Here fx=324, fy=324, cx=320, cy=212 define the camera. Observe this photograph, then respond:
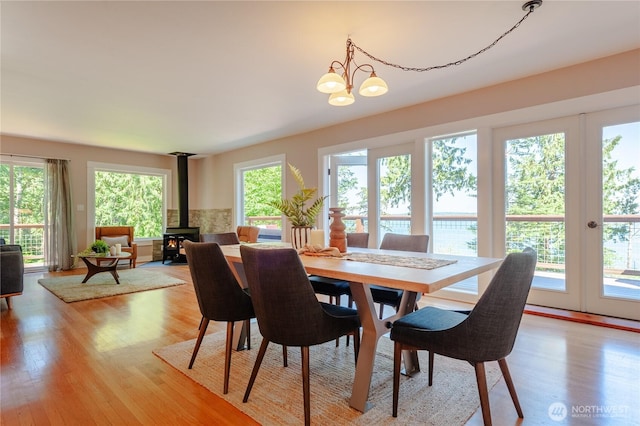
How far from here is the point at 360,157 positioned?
478 cm

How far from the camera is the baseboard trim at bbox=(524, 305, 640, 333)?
108 inches

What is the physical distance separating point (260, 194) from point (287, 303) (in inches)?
211

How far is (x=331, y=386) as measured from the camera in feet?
6.27

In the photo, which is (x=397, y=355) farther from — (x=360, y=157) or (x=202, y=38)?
(x=360, y=157)

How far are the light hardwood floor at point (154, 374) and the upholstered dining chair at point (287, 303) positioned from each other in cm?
45

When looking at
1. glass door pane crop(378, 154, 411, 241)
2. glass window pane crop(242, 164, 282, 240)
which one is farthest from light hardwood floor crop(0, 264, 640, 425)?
glass window pane crop(242, 164, 282, 240)

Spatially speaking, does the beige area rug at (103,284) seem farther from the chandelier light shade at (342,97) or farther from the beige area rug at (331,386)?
the chandelier light shade at (342,97)

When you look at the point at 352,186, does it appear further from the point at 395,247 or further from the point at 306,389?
the point at 306,389

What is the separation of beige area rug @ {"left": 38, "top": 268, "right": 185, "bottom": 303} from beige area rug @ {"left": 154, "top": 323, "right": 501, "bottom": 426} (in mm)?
2323

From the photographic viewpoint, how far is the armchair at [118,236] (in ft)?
20.4

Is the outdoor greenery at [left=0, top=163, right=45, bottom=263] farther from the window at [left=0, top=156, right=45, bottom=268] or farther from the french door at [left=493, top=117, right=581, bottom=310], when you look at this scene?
the french door at [left=493, top=117, right=581, bottom=310]

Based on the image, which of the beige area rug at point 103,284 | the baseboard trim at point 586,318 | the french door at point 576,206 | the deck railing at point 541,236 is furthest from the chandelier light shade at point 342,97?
the beige area rug at point 103,284

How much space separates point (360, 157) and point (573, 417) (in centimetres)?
372

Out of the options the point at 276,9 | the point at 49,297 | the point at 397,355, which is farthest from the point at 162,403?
the point at 49,297
